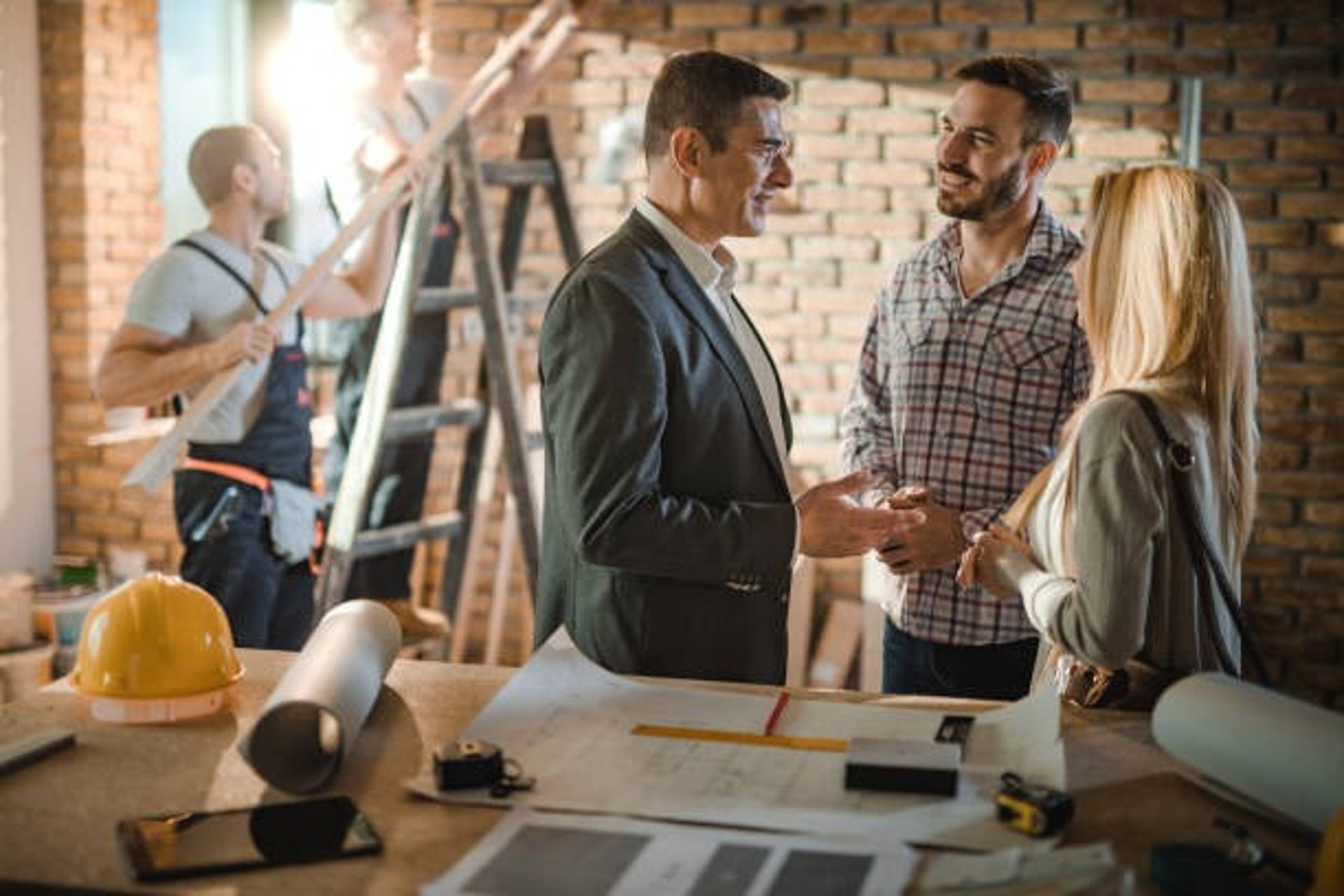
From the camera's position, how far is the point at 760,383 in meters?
2.29

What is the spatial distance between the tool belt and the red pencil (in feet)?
6.46

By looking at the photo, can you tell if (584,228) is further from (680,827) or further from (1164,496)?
(680,827)

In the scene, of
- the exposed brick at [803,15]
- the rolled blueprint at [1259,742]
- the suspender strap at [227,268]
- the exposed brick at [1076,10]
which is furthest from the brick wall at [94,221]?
the rolled blueprint at [1259,742]

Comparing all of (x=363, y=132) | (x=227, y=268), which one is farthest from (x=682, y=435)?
(x=363, y=132)

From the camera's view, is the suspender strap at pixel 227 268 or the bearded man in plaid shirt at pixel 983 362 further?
the suspender strap at pixel 227 268

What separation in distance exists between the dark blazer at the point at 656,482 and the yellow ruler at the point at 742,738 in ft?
1.25

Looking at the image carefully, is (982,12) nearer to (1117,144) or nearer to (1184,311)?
(1117,144)

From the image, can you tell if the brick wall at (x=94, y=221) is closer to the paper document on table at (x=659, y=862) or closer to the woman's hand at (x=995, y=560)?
the woman's hand at (x=995, y=560)

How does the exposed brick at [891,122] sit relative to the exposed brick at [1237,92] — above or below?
below

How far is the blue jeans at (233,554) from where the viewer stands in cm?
334

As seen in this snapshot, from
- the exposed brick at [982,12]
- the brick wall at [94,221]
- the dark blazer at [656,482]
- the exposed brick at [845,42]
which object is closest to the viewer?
the dark blazer at [656,482]

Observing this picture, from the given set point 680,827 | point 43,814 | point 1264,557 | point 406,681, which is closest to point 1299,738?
point 680,827

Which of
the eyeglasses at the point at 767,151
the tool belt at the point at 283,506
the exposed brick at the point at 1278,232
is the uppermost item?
the eyeglasses at the point at 767,151

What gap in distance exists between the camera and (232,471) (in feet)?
11.1
